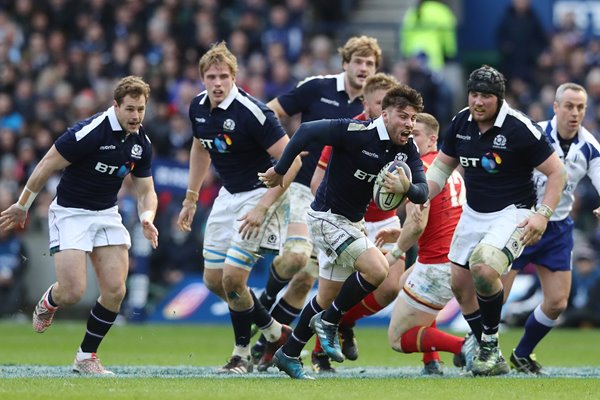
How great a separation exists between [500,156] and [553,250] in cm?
160

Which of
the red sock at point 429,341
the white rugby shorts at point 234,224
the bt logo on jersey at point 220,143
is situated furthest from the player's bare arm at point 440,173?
the bt logo on jersey at point 220,143

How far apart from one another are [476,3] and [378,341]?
11.4m

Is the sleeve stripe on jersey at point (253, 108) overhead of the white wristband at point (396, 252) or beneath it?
→ overhead

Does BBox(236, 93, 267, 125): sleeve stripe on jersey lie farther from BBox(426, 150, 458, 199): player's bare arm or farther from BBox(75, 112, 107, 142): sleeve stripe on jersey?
BBox(426, 150, 458, 199): player's bare arm

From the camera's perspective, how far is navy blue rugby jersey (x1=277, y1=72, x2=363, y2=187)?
42.8ft

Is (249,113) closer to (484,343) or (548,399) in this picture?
(484,343)

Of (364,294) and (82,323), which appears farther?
(82,323)

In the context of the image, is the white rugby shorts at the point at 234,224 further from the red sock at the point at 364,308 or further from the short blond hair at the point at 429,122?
the short blond hair at the point at 429,122

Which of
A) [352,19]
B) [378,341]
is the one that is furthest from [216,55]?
[352,19]

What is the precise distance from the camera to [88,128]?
11.4 meters

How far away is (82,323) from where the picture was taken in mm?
20609

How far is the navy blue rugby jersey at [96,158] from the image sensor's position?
449 inches

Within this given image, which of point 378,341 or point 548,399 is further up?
point 548,399

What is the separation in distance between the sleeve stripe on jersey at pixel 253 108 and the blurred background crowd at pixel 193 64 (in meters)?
7.22
